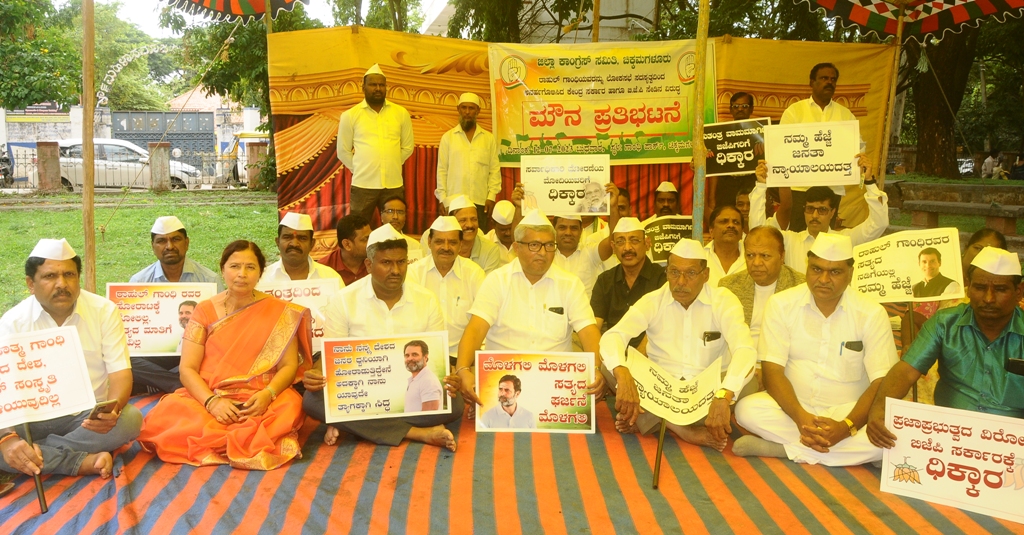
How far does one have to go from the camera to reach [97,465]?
4246 millimetres

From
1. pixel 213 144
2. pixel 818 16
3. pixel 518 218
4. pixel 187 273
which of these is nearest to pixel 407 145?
pixel 518 218

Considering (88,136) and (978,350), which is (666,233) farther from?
(88,136)

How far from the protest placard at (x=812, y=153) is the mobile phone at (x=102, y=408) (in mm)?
4808

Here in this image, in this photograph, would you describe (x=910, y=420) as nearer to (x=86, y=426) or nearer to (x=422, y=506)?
(x=422, y=506)

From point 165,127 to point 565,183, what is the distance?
106 ft

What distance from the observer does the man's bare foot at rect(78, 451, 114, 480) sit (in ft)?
14.0

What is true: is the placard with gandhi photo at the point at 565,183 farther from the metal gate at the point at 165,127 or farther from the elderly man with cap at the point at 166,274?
the metal gate at the point at 165,127

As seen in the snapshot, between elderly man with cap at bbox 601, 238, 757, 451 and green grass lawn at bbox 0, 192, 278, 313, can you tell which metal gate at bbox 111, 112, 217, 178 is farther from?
elderly man with cap at bbox 601, 238, 757, 451

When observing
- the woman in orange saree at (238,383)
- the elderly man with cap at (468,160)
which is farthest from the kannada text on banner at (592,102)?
the woman in orange saree at (238,383)

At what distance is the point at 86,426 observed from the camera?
4.24m

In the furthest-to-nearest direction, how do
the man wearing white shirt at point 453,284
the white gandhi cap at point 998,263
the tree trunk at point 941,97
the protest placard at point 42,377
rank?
the tree trunk at point 941,97
the man wearing white shirt at point 453,284
the white gandhi cap at point 998,263
the protest placard at point 42,377

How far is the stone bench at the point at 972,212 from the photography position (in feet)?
32.4

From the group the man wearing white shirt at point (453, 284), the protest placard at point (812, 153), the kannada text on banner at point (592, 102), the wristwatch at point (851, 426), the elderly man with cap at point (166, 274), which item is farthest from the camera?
the kannada text on banner at point (592, 102)

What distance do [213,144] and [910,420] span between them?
29.0m
